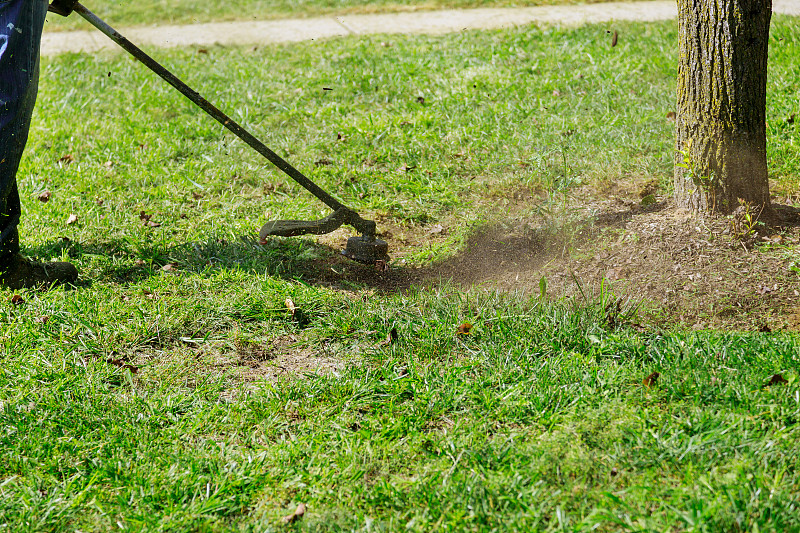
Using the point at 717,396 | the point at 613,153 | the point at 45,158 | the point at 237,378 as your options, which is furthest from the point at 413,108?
the point at 717,396

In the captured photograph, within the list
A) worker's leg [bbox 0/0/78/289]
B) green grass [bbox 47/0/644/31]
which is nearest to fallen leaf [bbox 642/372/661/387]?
worker's leg [bbox 0/0/78/289]

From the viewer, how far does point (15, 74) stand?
124 inches

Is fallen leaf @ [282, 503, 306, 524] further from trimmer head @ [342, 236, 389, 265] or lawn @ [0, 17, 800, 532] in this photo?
trimmer head @ [342, 236, 389, 265]

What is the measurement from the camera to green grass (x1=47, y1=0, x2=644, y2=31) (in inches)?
322

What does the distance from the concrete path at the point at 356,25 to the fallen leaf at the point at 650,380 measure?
537 centimetres

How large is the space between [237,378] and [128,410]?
434mm

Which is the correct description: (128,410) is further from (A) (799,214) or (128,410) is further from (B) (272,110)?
(B) (272,110)

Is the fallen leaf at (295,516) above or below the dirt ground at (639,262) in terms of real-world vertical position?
below

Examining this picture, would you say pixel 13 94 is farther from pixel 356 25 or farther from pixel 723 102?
pixel 356 25

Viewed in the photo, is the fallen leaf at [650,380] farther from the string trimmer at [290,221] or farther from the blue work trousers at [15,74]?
the blue work trousers at [15,74]

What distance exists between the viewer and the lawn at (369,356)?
2252 millimetres

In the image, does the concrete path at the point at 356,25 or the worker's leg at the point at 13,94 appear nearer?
the worker's leg at the point at 13,94

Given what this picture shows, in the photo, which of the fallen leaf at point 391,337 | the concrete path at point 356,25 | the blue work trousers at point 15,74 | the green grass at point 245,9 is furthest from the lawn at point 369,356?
the green grass at point 245,9

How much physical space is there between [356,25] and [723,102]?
5.13m
